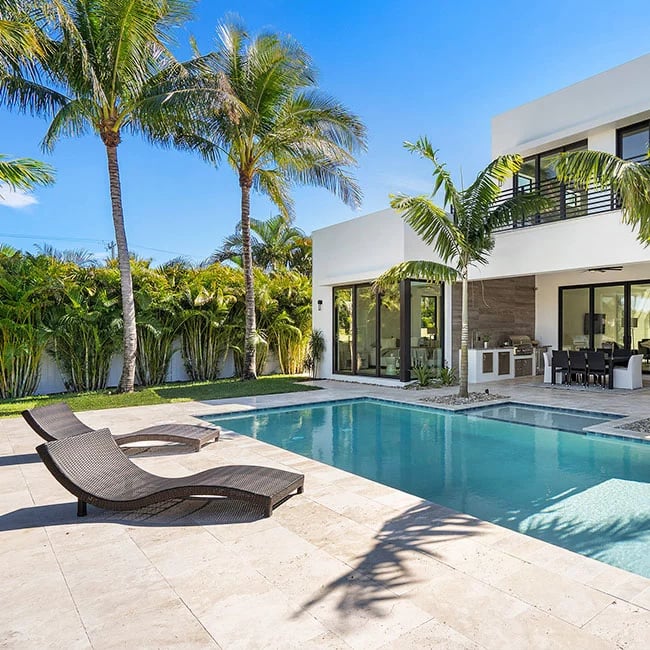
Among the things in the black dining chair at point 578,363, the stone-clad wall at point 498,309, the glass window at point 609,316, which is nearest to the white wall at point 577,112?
the stone-clad wall at point 498,309

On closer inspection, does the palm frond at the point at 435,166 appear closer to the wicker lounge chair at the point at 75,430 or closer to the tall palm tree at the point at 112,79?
the tall palm tree at the point at 112,79

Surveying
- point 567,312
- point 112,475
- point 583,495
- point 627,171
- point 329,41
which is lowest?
point 583,495

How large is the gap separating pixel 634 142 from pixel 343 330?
9857 mm

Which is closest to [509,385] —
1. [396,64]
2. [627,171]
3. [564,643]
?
[627,171]

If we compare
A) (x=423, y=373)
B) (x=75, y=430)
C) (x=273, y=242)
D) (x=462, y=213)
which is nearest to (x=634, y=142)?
(x=462, y=213)

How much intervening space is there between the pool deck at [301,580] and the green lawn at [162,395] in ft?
21.3

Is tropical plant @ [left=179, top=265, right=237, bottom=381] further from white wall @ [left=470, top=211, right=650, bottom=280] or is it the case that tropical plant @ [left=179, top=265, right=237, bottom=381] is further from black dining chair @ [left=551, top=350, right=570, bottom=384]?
black dining chair @ [left=551, top=350, right=570, bottom=384]

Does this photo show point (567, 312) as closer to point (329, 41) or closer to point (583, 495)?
point (329, 41)

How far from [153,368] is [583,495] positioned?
13.0 metres

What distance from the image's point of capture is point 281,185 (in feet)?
56.3

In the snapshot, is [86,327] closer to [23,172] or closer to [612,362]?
[23,172]

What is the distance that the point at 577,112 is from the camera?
1380cm

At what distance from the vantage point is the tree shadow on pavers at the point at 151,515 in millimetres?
4672

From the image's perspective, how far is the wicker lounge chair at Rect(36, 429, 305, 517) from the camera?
4.56 m
